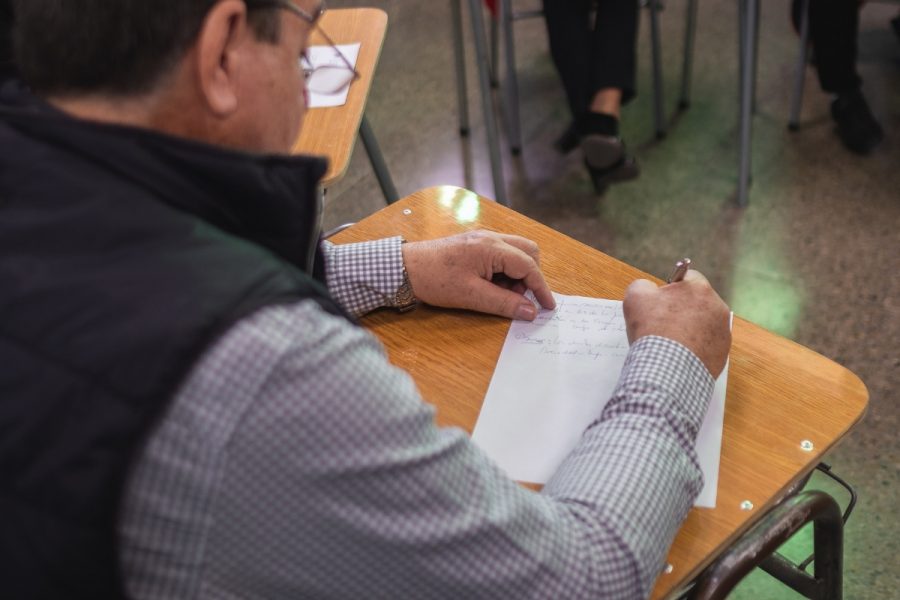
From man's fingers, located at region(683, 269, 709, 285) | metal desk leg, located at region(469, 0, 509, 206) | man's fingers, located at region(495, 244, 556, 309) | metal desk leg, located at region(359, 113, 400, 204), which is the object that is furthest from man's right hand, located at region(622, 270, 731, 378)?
metal desk leg, located at region(469, 0, 509, 206)

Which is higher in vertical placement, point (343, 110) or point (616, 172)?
point (343, 110)

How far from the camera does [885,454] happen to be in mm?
1820

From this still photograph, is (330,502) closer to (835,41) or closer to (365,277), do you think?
(365,277)

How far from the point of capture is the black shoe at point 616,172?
97.4 inches

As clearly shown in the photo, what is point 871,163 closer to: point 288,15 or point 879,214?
point 879,214

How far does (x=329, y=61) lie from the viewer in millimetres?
1736

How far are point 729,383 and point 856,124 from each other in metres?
1.99

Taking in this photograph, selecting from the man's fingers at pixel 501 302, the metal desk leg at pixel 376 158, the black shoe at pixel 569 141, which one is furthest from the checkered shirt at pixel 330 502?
the black shoe at pixel 569 141

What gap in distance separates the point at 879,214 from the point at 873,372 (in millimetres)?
622

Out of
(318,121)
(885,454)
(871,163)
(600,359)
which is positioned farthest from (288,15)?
(871,163)

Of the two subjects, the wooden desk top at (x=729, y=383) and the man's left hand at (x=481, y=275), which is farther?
the man's left hand at (x=481, y=275)

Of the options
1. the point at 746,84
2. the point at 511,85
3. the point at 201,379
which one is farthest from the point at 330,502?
the point at 511,85

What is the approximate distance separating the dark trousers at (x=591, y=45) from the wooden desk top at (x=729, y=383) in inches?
56.6

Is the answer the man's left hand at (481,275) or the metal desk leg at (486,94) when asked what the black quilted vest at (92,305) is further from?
the metal desk leg at (486,94)
